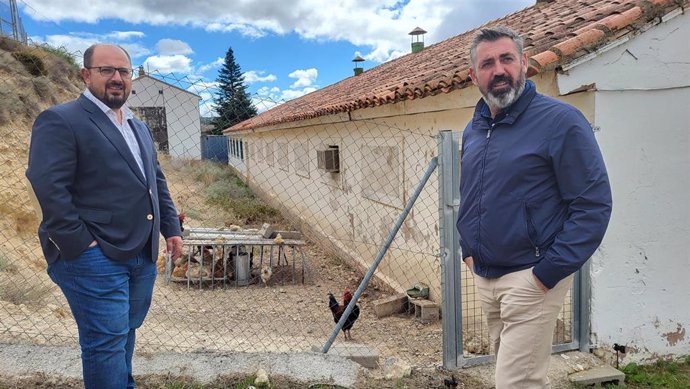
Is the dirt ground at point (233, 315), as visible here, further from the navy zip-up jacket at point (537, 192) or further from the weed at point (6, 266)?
the navy zip-up jacket at point (537, 192)

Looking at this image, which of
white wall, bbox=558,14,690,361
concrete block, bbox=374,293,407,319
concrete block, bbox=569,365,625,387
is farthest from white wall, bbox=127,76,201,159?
concrete block, bbox=569,365,625,387

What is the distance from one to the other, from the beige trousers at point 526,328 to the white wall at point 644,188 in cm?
179

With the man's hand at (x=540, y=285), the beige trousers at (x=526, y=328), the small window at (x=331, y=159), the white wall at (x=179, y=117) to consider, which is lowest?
the beige trousers at (x=526, y=328)

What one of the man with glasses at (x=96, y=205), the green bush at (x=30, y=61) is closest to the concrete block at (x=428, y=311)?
the man with glasses at (x=96, y=205)

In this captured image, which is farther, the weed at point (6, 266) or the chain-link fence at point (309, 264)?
the weed at point (6, 266)

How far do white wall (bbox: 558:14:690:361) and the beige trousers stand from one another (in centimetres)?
179

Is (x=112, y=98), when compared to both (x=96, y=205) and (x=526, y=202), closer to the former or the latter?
(x=96, y=205)

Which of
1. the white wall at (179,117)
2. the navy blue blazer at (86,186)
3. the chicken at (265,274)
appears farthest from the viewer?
the white wall at (179,117)

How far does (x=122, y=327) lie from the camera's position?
2393mm

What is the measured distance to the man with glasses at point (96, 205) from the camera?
2164 millimetres

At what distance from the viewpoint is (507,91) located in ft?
7.34

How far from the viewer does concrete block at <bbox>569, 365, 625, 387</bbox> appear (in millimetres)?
3395

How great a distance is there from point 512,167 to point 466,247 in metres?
0.52

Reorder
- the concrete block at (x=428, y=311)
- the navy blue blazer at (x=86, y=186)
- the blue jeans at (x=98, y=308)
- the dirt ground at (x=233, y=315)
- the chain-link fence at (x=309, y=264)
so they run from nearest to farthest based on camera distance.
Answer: the navy blue blazer at (x=86, y=186)
the blue jeans at (x=98, y=308)
the dirt ground at (x=233, y=315)
the chain-link fence at (x=309, y=264)
the concrete block at (x=428, y=311)
